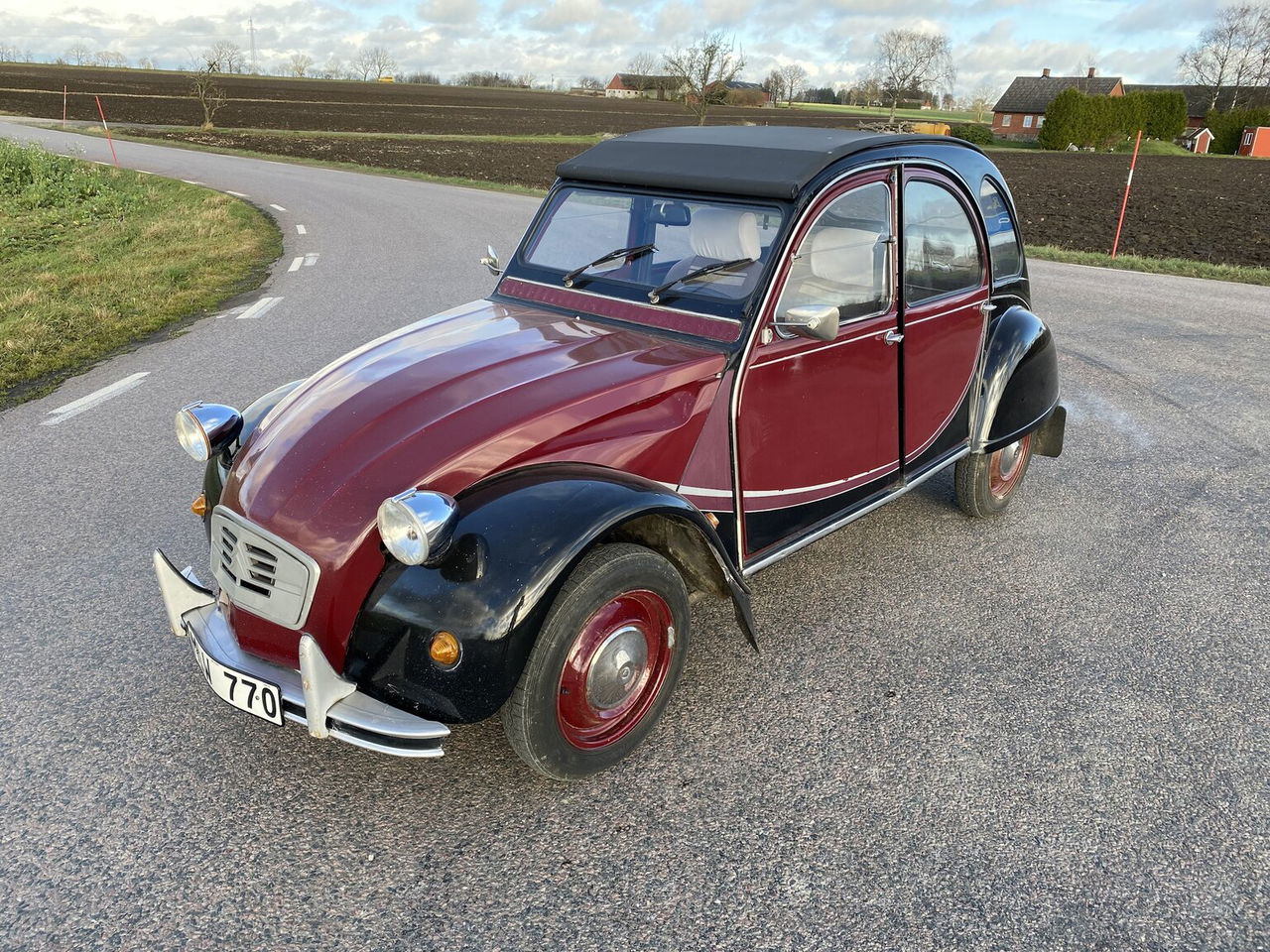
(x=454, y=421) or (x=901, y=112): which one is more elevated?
(x=901, y=112)

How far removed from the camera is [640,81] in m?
125

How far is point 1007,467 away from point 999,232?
1.26m

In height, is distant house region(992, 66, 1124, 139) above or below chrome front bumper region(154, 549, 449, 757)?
above

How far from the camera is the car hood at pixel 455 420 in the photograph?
287 centimetres

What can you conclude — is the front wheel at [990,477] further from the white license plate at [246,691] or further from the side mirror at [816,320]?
the white license plate at [246,691]

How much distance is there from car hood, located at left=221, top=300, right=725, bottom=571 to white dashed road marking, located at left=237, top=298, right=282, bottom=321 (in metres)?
6.36

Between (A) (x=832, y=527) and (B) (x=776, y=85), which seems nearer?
(A) (x=832, y=527)

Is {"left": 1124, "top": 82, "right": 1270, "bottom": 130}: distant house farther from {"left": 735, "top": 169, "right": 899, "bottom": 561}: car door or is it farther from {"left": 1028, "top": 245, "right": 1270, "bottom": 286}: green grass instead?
{"left": 735, "top": 169, "right": 899, "bottom": 561}: car door

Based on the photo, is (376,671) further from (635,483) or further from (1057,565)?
(1057,565)

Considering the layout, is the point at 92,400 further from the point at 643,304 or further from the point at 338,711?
the point at 338,711

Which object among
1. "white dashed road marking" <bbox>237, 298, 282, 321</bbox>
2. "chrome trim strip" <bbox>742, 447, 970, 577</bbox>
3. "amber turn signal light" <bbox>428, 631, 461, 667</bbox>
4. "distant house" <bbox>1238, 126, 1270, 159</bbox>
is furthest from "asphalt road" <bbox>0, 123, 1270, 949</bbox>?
"distant house" <bbox>1238, 126, 1270, 159</bbox>

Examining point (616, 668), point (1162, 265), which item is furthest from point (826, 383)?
point (1162, 265)

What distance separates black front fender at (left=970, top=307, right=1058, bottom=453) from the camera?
15.4ft

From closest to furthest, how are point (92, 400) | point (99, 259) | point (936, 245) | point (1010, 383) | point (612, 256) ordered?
1. point (612, 256)
2. point (936, 245)
3. point (1010, 383)
4. point (92, 400)
5. point (99, 259)
